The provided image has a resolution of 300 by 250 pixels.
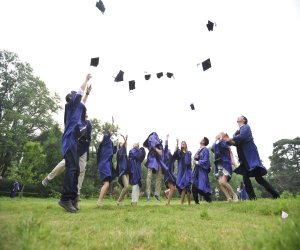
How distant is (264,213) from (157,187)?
791 cm

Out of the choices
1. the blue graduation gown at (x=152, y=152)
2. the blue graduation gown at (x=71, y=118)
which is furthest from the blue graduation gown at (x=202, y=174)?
the blue graduation gown at (x=71, y=118)

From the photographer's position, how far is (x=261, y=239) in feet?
4.16

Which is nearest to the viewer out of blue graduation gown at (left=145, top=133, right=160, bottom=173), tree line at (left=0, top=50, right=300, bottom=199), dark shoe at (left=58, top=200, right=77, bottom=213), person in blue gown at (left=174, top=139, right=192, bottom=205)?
dark shoe at (left=58, top=200, right=77, bottom=213)

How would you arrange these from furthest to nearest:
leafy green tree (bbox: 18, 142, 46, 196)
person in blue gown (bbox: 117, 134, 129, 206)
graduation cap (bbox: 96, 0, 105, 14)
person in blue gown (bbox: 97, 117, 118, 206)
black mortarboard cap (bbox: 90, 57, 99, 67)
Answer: leafy green tree (bbox: 18, 142, 46, 196)
person in blue gown (bbox: 117, 134, 129, 206)
black mortarboard cap (bbox: 90, 57, 99, 67)
graduation cap (bbox: 96, 0, 105, 14)
person in blue gown (bbox: 97, 117, 118, 206)

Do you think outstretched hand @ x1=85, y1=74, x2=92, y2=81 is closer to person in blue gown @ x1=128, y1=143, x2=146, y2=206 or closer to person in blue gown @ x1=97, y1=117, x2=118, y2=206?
person in blue gown @ x1=97, y1=117, x2=118, y2=206

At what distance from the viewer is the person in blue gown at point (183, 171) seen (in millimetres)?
7191

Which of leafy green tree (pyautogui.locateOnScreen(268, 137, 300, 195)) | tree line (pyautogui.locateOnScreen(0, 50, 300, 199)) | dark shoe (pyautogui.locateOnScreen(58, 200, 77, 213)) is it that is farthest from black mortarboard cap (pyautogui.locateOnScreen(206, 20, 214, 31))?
leafy green tree (pyautogui.locateOnScreen(268, 137, 300, 195))

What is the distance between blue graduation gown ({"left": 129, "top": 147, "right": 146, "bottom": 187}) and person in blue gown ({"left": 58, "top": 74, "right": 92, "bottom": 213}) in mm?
2749

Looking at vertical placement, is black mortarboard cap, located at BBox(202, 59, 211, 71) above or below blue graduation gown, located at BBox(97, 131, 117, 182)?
above

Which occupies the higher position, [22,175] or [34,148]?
[34,148]

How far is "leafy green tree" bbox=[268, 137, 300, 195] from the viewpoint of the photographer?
1592 inches

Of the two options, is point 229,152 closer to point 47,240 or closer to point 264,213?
point 264,213

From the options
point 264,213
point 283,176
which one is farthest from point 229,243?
point 283,176

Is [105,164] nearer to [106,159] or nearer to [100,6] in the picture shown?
[106,159]
